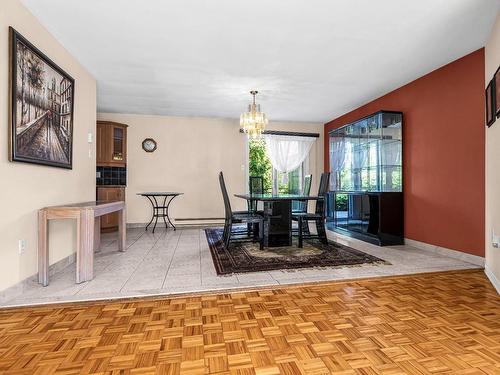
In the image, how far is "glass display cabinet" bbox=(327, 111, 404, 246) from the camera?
13.6ft

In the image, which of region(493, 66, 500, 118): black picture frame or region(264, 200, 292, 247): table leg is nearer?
region(493, 66, 500, 118): black picture frame

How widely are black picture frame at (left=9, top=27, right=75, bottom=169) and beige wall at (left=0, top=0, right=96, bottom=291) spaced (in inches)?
2.3

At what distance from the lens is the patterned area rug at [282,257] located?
2.99 metres

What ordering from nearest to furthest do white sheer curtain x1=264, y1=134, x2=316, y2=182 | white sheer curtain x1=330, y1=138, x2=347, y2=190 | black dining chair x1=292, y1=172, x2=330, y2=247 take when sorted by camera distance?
black dining chair x1=292, y1=172, x2=330, y2=247 → white sheer curtain x1=330, y1=138, x2=347, y2=190 → white sheer curtain x1=264, y1=134, x2=316, y2=182

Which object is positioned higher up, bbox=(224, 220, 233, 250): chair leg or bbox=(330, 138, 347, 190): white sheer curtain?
bbox=(330, 138, 347, 190): white sheer curtain

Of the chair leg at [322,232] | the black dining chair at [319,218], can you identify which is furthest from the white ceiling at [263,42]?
the chair leg at [322,232]

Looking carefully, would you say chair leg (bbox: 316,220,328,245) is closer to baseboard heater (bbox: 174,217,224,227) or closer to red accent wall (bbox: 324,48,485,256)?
red accent wall (bbox: 324,48,485,256)

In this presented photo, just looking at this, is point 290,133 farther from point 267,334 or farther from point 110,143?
point 267,334

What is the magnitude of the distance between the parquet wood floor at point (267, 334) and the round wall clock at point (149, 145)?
14.3 ft

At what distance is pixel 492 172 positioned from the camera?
2686mm

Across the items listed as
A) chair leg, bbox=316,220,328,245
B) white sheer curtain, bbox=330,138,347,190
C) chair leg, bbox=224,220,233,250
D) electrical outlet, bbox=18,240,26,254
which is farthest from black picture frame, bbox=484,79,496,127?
electrical outlet, bbox=18,240,26,254

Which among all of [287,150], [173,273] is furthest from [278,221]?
[287,150]

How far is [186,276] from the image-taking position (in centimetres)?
268

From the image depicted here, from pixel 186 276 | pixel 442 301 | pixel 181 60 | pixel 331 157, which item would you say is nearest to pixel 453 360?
pixel 442 301
